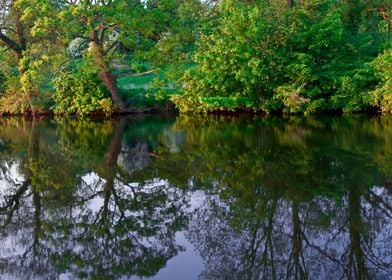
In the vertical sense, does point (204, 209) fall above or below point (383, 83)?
below

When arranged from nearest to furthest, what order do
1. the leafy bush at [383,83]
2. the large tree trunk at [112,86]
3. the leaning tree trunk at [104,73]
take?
the leafy bush at [383,83], the leaning tree trunk at [104,73], the large tree trunk at [112,86]

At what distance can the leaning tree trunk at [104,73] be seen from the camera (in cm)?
2380

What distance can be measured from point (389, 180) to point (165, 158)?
5.68 metres

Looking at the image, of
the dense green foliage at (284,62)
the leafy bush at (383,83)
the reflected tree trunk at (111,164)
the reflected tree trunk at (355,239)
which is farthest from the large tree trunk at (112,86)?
the reflected tree trunk at (355,239)

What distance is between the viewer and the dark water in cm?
603

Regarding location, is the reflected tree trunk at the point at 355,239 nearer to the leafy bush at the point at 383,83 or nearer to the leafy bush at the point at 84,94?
the leafy bush at the point at 383,83

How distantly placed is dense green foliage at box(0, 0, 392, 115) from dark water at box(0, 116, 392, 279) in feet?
25.6

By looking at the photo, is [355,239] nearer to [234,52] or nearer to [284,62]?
[234,52]

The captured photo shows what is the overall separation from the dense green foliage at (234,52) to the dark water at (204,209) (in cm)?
780

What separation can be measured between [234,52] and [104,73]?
23.6ft

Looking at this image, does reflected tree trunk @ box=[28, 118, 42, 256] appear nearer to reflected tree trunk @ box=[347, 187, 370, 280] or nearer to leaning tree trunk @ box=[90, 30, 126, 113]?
reflected tree trunk @ box=[347, 187, 370, 280]

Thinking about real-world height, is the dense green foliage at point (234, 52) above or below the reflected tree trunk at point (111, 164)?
above

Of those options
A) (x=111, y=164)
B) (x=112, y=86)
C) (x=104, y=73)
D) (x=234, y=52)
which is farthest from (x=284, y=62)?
(x=111, y=164)

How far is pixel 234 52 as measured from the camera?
74.6 ft
